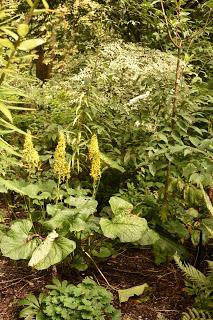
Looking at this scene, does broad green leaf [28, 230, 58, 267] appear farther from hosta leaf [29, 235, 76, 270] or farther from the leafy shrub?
the leafy shrub

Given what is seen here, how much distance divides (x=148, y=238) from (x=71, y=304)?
2.10 ft

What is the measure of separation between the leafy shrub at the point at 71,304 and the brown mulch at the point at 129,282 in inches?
5.5

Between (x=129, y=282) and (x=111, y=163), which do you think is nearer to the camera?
(x=129, y=282)

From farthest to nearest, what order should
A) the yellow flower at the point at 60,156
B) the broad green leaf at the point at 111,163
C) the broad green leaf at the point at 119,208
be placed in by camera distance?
the broad green leaf at the point at 111,163 < the broad green leaf at the point at 119,208 < the yellow flower at the point at 60,156

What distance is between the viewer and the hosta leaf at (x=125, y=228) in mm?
2434

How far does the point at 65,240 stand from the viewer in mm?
2385

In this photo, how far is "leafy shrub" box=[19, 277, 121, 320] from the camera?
2213 millimetres

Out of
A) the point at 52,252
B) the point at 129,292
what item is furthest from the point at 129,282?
the point at 52,252

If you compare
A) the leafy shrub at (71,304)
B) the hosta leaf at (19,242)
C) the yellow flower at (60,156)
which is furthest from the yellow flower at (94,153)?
the leafy shrub at (71,304)

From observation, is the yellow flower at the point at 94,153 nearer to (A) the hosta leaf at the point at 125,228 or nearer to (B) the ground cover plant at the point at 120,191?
(B) the ground cover plant at the point at 120,191

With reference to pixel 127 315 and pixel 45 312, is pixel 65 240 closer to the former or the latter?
pixel 45 312

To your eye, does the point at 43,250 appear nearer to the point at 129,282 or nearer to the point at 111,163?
the point at 129,282

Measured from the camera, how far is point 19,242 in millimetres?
2443

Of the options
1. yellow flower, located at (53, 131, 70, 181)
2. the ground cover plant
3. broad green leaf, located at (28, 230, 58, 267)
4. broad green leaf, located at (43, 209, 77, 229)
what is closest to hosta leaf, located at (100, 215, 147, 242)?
the ground cover plant
